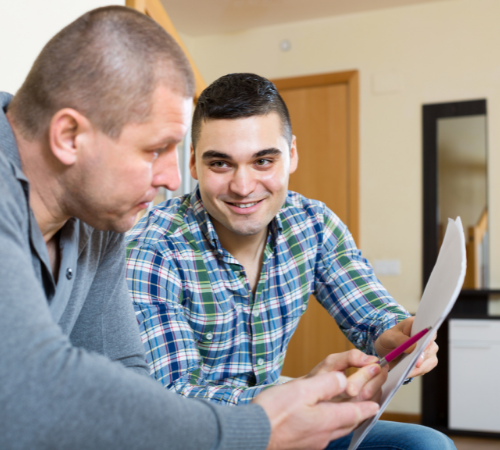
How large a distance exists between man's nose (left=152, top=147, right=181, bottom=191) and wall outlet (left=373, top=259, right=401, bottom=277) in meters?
2.80

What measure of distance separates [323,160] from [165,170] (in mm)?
2971

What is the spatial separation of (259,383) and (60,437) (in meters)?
0.75

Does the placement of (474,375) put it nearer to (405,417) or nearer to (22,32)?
(405,417)

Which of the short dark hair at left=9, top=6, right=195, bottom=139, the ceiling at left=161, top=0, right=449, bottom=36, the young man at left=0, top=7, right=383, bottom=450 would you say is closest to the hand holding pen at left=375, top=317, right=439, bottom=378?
the young man at left=0, top=7, right=383, bottom=450

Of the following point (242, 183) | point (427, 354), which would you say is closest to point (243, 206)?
point (242, 183)

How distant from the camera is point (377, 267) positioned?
131 inches

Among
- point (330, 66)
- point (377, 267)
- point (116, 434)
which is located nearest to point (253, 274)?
point (116, 434)

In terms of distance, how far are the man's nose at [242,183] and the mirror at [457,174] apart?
2397mm

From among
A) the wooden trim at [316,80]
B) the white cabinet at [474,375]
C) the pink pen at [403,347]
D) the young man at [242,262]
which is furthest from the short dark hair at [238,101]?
the wooden trim at [316,80]

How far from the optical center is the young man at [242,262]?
3.55 ft

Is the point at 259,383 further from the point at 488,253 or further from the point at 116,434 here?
the point at 488,253

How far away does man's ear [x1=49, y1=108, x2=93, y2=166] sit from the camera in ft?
2.08

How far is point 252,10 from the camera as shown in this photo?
11.6 feet

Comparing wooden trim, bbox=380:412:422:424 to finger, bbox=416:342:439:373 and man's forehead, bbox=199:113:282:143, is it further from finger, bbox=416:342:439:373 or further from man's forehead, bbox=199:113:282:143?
man's forehead, bbox=199:113:282:143
